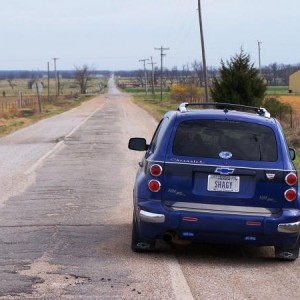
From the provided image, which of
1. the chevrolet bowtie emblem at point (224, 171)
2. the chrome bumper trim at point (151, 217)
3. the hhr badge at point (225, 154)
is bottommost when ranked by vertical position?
the chrome bumper trim at point (151, 217)

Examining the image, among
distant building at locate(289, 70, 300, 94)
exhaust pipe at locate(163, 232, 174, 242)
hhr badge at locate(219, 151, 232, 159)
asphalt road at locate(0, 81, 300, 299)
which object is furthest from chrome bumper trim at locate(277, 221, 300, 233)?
A: distant building at locate(289, 70, 300, 94)

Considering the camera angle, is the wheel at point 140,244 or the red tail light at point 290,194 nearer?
the red tail light at point 290,194

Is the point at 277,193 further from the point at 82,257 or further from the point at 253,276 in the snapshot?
the point at 82,257

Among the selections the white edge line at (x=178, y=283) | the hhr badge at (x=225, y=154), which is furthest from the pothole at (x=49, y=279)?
the hhr badge at (x=225, y=154)

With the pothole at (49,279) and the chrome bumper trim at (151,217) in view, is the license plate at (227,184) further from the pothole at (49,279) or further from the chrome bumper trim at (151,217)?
the pothole at (49,279)

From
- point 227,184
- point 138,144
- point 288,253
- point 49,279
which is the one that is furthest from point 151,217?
point 138,144

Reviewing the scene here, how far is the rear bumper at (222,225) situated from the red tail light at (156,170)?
0.28 m

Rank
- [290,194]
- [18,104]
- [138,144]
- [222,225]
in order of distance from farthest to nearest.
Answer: [18,104] < [138,144] < [290,194] < [222,225]

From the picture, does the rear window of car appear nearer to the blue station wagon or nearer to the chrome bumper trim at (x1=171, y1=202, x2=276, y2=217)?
the blue station wagon

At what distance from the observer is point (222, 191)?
6.57m

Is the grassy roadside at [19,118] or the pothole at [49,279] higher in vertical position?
the grassy roadside at [19,118]

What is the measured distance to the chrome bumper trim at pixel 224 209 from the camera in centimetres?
652

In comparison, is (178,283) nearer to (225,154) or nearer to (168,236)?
(168,236)

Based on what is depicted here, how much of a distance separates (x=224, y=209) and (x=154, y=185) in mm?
725
